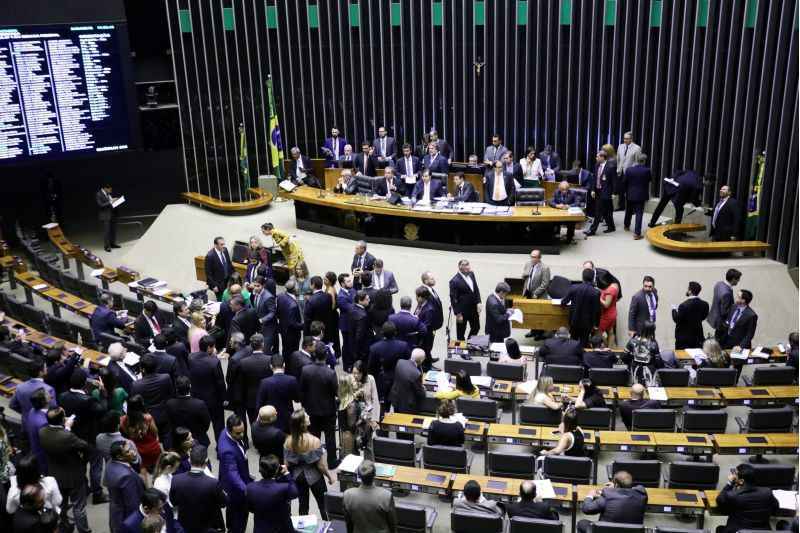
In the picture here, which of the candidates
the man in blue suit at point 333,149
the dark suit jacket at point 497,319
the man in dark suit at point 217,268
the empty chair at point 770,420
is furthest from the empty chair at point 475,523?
the man in blue suit at point 333,149

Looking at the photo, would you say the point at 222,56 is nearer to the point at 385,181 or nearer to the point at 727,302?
the point at 385,181

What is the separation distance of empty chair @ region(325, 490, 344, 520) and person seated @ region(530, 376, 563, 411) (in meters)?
2.42

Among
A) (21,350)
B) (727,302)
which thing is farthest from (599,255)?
(21,350)

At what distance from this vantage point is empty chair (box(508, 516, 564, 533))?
6.25 meters

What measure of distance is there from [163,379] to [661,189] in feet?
35.1

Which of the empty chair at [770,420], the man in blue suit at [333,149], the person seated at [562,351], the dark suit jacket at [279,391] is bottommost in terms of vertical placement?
the empty chair at [770,420]

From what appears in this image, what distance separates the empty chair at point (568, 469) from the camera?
23.9 feet

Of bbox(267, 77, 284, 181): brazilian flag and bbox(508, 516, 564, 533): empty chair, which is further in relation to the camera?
bbox(267, 77, 284, 181): brazilian flag

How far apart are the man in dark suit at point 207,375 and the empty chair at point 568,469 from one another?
316 cm

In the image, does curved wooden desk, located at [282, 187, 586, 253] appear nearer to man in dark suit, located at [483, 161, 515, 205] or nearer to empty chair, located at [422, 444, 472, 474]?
man in dark suit, located at [483, 161, 515, 205]

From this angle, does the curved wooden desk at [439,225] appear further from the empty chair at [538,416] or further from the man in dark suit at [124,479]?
the man in dark suit at [124,479]

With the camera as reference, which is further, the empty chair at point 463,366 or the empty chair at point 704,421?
the empty chair at point 463,366

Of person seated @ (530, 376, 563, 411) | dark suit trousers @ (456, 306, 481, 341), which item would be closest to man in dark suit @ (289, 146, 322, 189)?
dark suit trousers @ (456, 306, 481, 341)

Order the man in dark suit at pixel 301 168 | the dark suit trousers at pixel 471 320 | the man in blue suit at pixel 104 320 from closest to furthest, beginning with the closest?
the man in blue suit at pixel 104 320 < the dark suit trousers at pixel 471 320 < the man in dark suit at pixel 301 168
